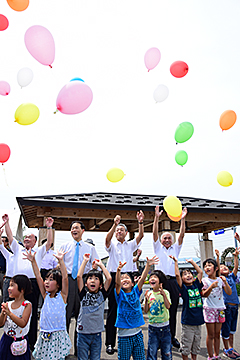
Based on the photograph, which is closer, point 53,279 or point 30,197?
point 53,279

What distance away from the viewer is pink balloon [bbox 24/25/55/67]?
14.8ft

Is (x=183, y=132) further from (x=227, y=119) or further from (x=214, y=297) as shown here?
(x=214, y=297)

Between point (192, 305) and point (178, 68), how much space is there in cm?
425

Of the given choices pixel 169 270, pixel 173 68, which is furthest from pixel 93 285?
pixel 173 68

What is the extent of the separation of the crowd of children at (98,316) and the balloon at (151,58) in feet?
12.7

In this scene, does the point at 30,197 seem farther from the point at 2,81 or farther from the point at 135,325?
the point at 135,325

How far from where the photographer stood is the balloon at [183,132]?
5.82 metres

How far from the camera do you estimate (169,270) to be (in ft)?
14.5

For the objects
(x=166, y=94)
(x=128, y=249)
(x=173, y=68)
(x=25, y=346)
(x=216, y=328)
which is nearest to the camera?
(x=25, y=346)

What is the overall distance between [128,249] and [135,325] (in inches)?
55.4

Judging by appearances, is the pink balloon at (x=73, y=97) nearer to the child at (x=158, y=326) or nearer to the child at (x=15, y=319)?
the child at (x=15, y=319)

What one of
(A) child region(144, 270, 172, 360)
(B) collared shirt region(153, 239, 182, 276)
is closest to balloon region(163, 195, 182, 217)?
(B) collared shirt region(153, 239, 182, 276)

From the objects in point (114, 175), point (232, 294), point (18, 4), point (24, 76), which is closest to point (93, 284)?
point (232, 294)

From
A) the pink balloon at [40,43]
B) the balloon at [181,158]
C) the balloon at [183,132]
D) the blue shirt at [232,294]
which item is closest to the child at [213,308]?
the blue shirt at [232,294]
